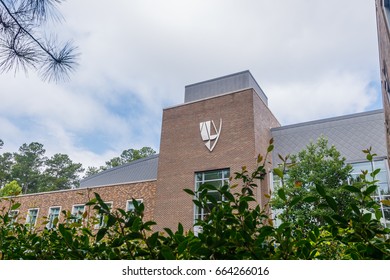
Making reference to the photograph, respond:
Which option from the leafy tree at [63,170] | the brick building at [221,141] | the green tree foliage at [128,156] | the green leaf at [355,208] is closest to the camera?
the green leaf at [355,208]

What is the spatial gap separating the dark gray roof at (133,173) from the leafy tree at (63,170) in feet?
86.5

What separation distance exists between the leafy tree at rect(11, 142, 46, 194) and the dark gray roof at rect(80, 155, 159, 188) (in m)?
28.4

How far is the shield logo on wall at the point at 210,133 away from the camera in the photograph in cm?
1556

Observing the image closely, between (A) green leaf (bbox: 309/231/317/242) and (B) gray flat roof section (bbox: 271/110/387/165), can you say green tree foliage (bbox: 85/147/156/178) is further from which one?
(A) green leaf (bbox: 309/231/317/242)

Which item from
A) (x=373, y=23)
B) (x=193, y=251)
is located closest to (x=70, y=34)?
(x=193, y=251)

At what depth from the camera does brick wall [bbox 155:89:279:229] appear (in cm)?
1473

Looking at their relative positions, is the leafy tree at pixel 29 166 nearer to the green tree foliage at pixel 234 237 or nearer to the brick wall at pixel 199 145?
the brick wall at pixel 199 145

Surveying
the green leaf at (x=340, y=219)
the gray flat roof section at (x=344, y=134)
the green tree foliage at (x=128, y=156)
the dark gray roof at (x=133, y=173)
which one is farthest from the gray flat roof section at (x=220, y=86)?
the green tree foliage at (x=128, y=156)

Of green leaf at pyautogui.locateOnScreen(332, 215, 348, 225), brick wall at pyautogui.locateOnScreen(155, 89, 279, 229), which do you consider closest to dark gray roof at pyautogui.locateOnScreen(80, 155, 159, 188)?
brick wall at pyautogui.locateOnScreen(155, 89, 279, 229)

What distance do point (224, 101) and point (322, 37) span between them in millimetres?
9491

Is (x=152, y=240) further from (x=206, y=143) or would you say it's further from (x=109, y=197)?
(x=109, y=197)

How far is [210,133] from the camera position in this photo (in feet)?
51.9

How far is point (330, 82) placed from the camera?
15.9m
